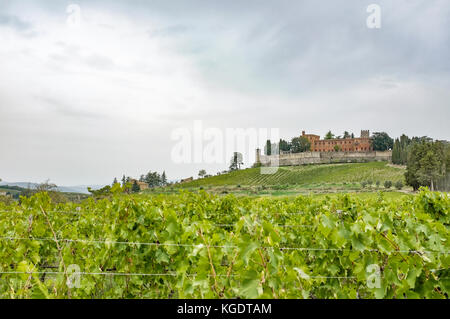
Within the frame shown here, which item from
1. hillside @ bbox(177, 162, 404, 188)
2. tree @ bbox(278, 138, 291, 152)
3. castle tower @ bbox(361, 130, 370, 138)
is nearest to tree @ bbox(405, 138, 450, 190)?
hillside @ bbox(177, 162, 404, 188)

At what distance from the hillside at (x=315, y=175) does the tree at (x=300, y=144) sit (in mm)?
17549

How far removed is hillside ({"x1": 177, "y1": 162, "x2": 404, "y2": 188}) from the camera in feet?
213

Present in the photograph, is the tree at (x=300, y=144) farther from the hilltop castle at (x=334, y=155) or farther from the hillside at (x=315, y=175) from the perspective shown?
the hillside at (x=315, y=175)

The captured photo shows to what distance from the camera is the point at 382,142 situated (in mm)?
93812

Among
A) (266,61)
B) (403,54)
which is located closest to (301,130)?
(403,54)

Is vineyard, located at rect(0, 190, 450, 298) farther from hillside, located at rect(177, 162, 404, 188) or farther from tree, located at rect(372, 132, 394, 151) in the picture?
tree, located at rect(372, 132, 394, 151)

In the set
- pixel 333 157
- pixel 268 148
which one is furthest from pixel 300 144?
pixel 333 157

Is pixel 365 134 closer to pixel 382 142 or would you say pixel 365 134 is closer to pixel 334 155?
pixel 382 142

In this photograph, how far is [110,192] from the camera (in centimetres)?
283

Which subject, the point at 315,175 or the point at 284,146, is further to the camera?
the point at 284,146

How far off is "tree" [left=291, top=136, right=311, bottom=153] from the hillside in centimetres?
1755

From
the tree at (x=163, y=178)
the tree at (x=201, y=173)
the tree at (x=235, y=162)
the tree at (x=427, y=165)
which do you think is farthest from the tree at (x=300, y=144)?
the tree at (x=427, y=165)

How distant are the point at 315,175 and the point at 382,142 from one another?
35840mm
